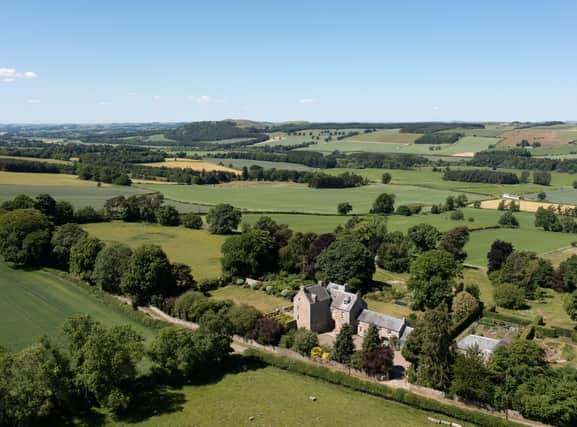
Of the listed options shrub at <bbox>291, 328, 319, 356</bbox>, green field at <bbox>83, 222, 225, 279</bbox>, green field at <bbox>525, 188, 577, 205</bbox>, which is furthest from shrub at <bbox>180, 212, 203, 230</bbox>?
green field at <bbox>525, 188, 577, 205</bbox>

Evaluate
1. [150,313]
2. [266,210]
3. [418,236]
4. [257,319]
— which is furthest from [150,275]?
[266,210]

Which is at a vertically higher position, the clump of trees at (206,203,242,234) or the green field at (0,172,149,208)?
the green field at (0,172,149,208)

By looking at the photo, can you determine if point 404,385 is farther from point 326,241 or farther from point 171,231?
point 171,231

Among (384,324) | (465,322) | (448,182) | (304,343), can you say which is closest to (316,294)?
(384,324)

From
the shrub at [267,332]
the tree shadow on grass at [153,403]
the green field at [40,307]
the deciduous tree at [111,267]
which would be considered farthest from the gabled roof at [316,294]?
the deciduous tree at [111,267]

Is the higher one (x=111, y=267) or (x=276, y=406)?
(x=111, y=267)

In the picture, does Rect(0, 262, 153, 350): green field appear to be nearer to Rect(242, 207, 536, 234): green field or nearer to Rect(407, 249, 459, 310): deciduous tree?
Rect(407, 249, 459, 310): deciduous tree

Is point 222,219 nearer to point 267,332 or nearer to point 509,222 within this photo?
point 267,332

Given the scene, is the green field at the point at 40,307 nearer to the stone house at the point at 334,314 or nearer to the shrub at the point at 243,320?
the shrub at the point at 243,320
